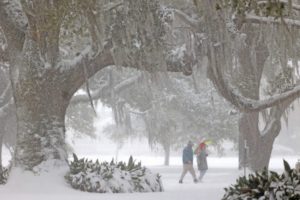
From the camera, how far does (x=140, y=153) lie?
89688mm

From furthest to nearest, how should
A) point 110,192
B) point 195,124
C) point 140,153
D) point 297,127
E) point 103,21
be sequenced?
point 140,153 < point 297,127 < point 195,124 < point 110,192 < point 103,21

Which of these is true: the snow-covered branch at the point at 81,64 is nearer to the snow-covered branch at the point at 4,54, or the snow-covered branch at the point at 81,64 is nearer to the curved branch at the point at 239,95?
the snow-covered branch at the point at 4,54

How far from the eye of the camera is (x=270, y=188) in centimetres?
957

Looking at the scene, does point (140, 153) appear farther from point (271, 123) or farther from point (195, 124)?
point (271, 123)

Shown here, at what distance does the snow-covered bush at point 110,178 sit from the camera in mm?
13648

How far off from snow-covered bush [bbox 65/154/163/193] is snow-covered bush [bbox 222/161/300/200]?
3.95 meters

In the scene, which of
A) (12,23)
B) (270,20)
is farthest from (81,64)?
(270,20)

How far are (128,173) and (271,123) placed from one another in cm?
851

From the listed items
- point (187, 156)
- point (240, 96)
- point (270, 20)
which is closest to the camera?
point (270, 20)

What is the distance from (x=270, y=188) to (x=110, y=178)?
535 centimetres

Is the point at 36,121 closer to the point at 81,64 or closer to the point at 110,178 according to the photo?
the point at 81,64

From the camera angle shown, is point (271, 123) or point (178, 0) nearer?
point (178, 0)

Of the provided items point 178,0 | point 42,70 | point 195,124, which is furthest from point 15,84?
point 195,124

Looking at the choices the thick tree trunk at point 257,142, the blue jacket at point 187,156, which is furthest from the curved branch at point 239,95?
the blue jacket at point 187,156
